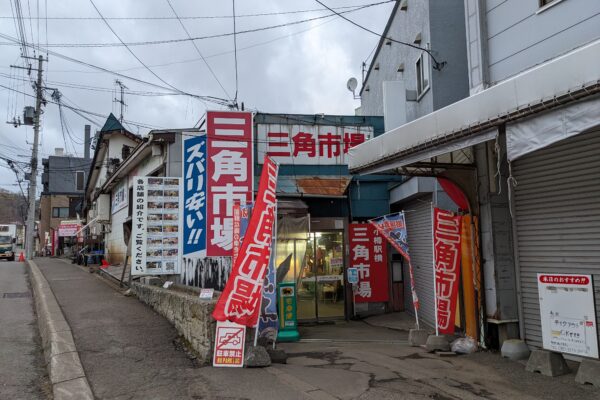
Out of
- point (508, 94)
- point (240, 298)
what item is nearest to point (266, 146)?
point (240, 298)

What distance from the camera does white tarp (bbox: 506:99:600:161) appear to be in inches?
179

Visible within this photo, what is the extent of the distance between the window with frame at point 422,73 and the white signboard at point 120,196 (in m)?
13.0

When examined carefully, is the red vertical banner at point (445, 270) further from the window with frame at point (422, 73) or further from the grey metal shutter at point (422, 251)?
A: the window with frame at point (422, 73)

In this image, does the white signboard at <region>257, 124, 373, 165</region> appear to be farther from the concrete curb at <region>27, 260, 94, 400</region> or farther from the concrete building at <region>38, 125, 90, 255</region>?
the concrete building at <region>38, 125, 90, 255</region>

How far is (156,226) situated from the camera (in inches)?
453

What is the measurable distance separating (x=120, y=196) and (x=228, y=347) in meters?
17.5

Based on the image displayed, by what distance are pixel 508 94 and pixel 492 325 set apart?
4419mm

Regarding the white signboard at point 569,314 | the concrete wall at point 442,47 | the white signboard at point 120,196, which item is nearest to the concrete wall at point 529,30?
the concrete wall at point 442,47

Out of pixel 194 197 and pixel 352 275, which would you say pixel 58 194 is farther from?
pixel 352 275

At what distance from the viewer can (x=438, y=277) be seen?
8320 mm

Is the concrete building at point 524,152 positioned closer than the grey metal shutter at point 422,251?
Yes

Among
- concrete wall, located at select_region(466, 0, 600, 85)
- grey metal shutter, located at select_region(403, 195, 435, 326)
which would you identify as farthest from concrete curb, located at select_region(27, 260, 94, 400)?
grey metal shutter, located at select_region(403, 195, 435, 326)

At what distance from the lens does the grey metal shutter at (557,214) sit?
21.6 feet

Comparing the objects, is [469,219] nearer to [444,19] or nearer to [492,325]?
[492,325]
